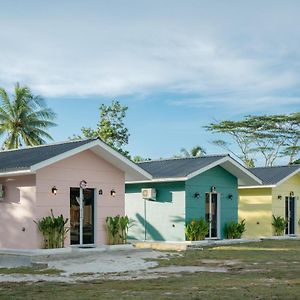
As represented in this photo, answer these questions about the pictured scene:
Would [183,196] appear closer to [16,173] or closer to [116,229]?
[116,229]

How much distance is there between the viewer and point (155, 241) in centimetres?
2172

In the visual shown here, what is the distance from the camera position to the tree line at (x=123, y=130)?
110 ft

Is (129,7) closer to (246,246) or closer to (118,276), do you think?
(118,276)

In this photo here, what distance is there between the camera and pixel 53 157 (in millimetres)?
16016

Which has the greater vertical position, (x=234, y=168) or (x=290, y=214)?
(x=234, y=168)

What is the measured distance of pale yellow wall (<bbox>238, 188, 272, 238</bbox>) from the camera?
2548 cm

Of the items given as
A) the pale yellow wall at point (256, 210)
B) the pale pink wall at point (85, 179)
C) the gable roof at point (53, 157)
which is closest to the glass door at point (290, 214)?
the pale yellow wall at point (256, 210)

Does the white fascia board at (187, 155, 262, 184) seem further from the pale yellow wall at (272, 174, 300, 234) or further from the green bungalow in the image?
the pale yellow wall at (272, 174, 300, 234)

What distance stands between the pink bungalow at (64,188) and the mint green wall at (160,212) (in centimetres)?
269

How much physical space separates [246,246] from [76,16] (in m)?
9.64

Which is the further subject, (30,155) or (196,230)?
(196,230)

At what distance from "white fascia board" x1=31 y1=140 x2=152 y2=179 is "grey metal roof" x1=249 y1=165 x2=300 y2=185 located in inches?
311

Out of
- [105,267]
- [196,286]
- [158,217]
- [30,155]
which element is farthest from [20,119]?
[196,286]

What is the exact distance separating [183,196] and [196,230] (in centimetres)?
124
